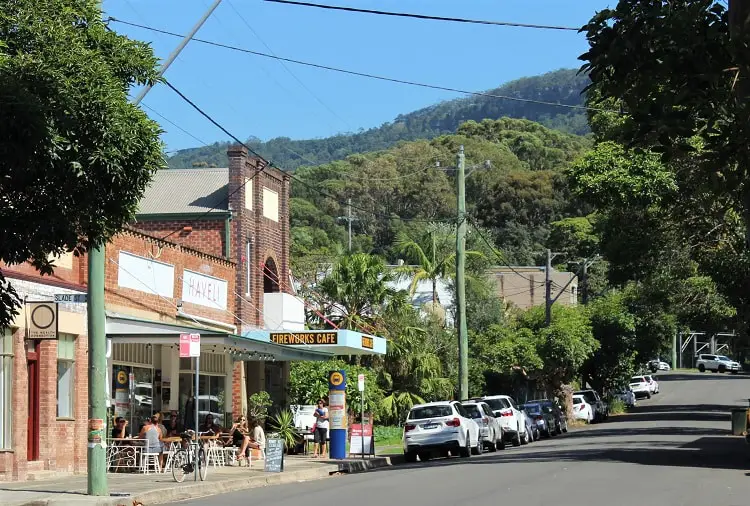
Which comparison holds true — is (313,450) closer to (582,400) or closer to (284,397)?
(284,397)

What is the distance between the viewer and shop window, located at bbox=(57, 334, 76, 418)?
2503 cm

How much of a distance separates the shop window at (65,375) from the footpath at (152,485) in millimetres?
1563

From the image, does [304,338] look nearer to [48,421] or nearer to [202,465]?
[202,465]

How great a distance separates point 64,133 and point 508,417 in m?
28.9

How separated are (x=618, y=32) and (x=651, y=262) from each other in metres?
29.0

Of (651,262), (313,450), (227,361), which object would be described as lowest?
(313,450)

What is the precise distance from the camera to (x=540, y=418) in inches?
1767

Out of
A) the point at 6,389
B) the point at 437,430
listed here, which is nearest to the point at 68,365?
the point at 6,389

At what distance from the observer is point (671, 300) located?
148 feet

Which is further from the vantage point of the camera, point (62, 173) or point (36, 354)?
point (36, 354)

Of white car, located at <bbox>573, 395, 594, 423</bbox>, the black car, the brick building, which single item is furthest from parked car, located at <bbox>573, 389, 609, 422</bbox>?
the brick building

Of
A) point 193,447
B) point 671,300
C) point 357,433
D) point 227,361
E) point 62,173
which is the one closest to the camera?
point 62,173

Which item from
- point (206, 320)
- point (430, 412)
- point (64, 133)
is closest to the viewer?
point (64, 133)

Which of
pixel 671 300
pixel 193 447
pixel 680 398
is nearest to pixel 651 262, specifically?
pixel 671 300
